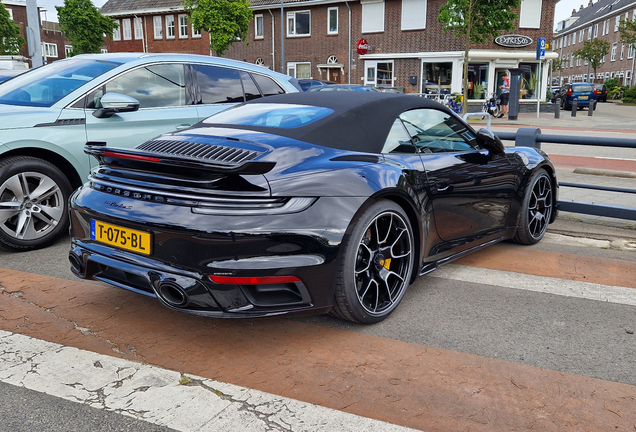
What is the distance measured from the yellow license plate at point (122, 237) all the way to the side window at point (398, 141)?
4.94ft

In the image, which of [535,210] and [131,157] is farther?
[535,210]

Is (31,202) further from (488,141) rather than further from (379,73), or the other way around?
(379,73)

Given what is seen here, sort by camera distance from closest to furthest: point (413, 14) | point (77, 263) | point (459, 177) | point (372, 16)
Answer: point (77, 263) < point (459, 177) < point (413, 14) < point (372, 16)

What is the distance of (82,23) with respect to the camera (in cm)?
4269

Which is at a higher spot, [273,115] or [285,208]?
[273,115]

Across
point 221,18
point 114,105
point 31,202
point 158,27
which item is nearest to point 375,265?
point 114,105

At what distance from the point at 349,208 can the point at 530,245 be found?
2888mm

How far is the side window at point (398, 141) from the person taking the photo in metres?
3.65

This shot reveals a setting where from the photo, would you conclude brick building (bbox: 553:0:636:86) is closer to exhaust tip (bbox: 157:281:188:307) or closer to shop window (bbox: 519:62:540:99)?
shop window (bbox: 519:62:540:99)

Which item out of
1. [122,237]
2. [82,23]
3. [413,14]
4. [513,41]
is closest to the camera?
[122,237]

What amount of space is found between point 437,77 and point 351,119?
33282 mm

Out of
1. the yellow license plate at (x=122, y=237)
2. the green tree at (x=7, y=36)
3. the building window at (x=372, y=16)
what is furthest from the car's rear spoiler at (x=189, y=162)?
the green tree at (x=7, y=36)

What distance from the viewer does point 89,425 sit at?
237 centimetres

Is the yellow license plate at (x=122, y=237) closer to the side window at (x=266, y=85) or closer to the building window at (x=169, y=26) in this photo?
the side window at (x=266, y=85)
